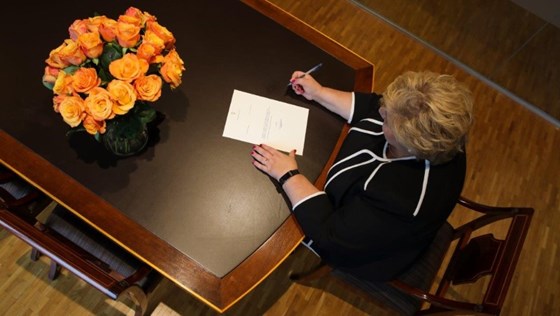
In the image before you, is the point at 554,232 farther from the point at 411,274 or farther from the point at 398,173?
the point at 398,173

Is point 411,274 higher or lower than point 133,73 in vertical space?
higher

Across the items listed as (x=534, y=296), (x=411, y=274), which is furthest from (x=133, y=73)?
(x=534, y=296)

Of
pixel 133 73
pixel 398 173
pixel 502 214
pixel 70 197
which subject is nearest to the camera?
pixel 133 73

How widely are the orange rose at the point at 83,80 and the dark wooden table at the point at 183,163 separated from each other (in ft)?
1.00

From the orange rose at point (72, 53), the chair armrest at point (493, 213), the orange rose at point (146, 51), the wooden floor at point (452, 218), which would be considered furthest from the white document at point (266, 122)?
the wooden floor at point (452, 218)

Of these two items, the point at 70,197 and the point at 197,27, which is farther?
the point at 197,27

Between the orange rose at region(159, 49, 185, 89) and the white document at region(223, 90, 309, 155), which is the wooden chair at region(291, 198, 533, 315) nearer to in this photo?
the white document at region(223, 90, 309, 155)

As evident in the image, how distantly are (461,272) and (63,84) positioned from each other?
144 centimetres

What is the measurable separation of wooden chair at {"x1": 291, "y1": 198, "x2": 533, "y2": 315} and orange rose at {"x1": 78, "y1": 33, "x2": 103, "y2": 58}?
3.72ft

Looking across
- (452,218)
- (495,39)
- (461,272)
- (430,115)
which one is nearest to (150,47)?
(430,115)

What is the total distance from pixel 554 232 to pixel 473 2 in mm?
1774

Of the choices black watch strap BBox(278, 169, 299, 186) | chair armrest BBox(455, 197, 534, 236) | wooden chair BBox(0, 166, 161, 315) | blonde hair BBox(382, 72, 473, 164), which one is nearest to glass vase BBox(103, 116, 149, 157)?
wooden chair BBox(0, 166, 161, 315)

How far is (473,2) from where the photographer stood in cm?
286

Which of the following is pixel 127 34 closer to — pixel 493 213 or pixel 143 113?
pixel 143 113
